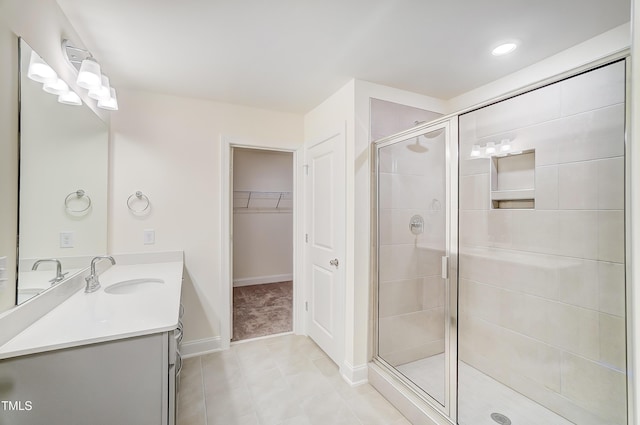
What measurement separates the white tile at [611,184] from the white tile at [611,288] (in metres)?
A: 0.35

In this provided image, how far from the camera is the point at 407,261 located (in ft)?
7.72

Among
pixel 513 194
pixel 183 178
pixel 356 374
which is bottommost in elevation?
pixel 356 374

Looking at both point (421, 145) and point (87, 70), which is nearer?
point (87, 70)

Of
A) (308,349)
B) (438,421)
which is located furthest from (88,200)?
(438,421)

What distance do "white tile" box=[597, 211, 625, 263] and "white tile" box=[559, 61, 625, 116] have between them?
0.63 m

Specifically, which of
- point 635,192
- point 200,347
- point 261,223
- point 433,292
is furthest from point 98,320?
point 261,223

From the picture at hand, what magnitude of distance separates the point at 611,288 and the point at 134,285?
300 cm

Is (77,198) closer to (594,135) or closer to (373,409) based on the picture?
(373,409)

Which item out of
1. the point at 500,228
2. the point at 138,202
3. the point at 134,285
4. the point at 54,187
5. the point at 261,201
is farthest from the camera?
the point at 261,201

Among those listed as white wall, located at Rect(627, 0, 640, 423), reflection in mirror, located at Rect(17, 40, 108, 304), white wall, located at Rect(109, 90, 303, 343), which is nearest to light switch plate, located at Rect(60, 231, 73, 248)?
reflection in mirror, located at Rect(17, 40, 108, 304)

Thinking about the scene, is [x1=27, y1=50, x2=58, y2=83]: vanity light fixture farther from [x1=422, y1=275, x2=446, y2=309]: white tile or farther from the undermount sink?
[x1=422, y1=275, x2=446, y2=309]: white tile

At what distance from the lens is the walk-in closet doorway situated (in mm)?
4750

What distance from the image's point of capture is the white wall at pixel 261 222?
480cm

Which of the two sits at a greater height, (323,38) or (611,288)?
(323,38)
